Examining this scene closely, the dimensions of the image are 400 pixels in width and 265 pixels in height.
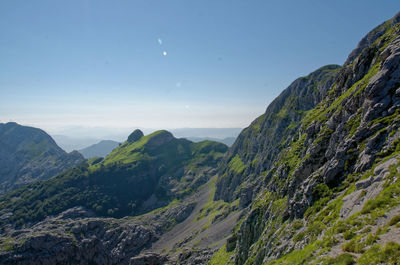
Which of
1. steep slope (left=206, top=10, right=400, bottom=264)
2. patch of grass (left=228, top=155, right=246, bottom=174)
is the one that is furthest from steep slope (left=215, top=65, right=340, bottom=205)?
steep slope (left=206, top=10, right=400, bottom=264)

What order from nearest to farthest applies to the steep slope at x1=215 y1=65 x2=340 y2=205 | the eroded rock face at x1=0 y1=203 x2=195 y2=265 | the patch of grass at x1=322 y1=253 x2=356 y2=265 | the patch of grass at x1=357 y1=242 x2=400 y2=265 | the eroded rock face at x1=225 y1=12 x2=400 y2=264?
the patch of grass at x1=357 y1=242 x2=400 y2=265, the patch of grass at x1=322 y1=253 x2=356 y2=265, the eroded rock face at x1=225 y1=12 x2=400 y2=264, the eroded rock face at x1=0 y1=203 x2=195 y2=265, the steep slope at x1=215 y1=65 x2=340 y2=205

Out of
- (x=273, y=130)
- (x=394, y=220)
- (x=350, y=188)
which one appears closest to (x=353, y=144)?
(x=350, y=188)

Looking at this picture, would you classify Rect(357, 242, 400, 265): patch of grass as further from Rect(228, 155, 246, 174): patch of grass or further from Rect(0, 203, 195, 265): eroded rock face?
Rect(228, 155, 246, 174): patch of grass

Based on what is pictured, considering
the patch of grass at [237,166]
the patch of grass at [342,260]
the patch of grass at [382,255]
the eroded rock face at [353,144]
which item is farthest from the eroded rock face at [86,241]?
the patch of grass at [382,255]

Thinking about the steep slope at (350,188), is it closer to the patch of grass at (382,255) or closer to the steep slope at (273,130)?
the patch of grass at (382,255)

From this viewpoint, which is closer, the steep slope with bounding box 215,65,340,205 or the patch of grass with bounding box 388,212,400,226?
the patch of grass with bounding box 388,212,400,226

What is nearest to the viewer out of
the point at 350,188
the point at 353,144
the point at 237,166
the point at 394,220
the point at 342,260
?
the point at 342,260

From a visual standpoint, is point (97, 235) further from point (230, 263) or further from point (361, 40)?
point (361, 40)

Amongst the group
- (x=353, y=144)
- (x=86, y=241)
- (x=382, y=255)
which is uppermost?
(x=353, y=144)

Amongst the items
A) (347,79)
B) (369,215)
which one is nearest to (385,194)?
(369,215)

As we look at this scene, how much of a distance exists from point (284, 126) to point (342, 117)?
107 metres

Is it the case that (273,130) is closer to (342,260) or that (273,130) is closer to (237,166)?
(237,166)

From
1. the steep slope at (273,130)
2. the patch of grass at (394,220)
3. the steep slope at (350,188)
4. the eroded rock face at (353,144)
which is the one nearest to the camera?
the patch of grass at (394,220)

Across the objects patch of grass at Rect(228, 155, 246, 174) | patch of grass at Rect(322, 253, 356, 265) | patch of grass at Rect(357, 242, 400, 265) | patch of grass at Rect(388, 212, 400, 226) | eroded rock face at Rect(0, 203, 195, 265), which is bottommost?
eroded rock face at Rect(0, 203, 195, 265)
